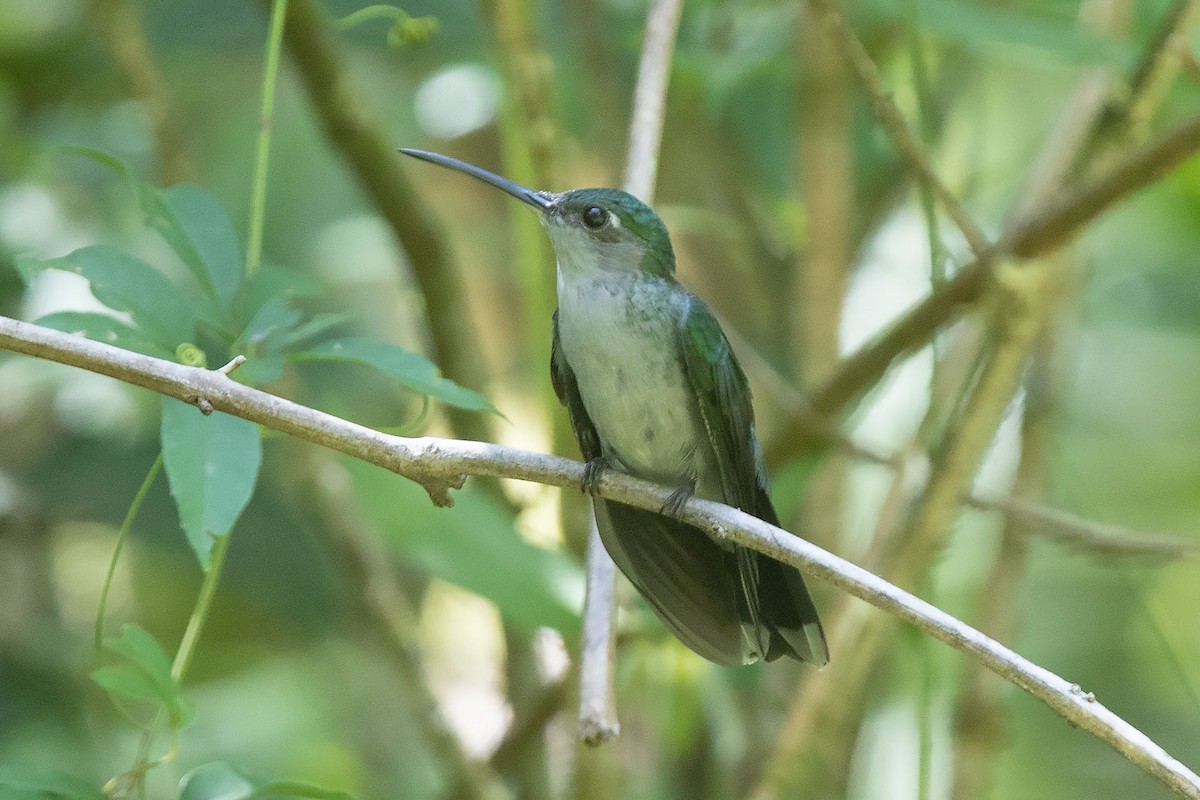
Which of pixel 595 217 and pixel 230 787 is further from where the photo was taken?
pixel 595 217

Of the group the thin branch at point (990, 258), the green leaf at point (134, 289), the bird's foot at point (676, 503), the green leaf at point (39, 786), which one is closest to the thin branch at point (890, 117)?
the thin branch at point (990, 258)

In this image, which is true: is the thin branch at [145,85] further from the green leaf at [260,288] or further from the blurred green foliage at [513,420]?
the green leaf at [260,288]

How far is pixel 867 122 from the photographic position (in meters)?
4.58

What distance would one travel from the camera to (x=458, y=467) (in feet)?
6.18

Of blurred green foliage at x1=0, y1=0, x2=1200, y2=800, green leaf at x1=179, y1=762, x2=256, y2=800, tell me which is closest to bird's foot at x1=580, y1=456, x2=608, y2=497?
blurred green foliage at x1=0, y1=0, x2=1200, y2=800

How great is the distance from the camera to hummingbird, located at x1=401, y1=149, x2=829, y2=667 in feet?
8.29

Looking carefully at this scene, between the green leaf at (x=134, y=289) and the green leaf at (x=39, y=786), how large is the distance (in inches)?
25.6

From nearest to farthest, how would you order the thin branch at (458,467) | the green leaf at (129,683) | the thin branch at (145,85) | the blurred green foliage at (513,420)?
1. the thin branch at (458,467)
2. the green leaf at (129,683)
3. the blurred green foliage at (513,420)
4. the thin branch at (145,85)

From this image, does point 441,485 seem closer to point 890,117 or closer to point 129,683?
point 129,683

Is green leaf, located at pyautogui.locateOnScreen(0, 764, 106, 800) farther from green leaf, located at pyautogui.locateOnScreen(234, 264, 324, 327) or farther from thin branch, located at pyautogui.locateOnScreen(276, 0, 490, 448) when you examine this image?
thin branch, located at pyautogui.locateOnScreen(276, 0, 490, 448)

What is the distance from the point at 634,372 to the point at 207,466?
1.15m

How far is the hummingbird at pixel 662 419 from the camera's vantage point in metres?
2.53

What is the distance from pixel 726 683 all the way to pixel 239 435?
1947 mm

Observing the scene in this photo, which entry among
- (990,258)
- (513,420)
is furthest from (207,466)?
(513,420)
